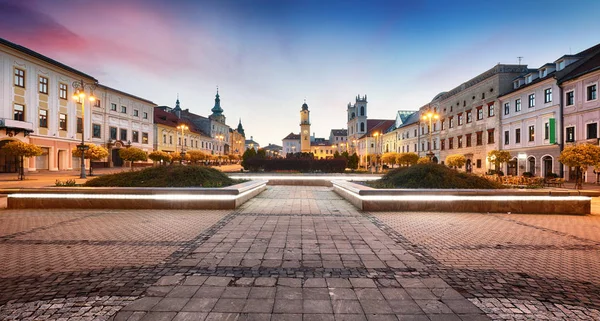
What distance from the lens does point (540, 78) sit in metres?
28.1

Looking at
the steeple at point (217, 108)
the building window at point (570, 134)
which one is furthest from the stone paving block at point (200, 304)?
the steeple at point (217, 108)

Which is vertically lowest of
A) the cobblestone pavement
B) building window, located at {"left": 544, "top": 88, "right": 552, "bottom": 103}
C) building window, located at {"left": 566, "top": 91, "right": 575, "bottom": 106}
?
the cobblestone pavement

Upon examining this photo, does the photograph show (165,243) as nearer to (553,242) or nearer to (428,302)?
(428,302)

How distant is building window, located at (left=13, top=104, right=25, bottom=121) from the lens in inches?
1105

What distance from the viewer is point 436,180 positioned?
1152cm

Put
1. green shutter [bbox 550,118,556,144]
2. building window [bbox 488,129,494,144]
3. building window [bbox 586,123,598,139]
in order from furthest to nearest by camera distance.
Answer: building window [bbox 488,129,494,144] < green shutter [bbox 550,118,556,144] < building window [bbox 586,123,598,139]

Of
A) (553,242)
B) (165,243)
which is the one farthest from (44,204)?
(553,242)

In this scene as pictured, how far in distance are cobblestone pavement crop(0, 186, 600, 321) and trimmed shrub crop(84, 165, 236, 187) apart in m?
3.44

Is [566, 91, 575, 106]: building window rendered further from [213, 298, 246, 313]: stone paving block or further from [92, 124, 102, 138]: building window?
[92, 124, 102, 138]: building window

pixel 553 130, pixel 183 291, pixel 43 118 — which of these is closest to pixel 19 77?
pixel 43 118

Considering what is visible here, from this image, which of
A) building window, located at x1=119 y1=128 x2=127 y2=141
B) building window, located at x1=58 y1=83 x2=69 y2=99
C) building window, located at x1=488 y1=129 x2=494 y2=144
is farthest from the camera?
building window, located at x1=119 y1=128 x2=127 y2=141

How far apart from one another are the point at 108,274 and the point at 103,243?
6.51 feet

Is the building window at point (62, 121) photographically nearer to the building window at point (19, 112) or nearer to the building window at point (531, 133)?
the building window at point (19, 112)

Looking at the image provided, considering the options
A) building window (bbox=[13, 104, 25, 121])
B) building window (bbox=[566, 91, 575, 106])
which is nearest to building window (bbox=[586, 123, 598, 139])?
building window (bbox=[566, 91, 575, 106])
